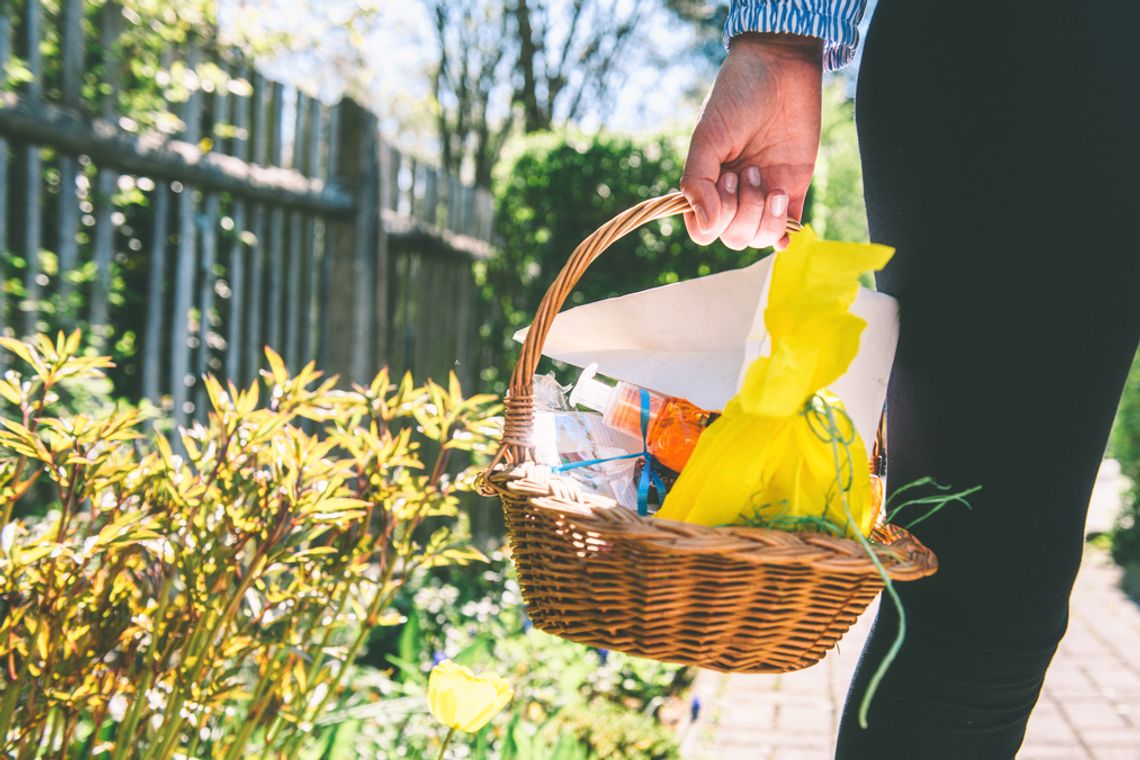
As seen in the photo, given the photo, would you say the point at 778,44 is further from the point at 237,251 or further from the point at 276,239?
the point at 276,239

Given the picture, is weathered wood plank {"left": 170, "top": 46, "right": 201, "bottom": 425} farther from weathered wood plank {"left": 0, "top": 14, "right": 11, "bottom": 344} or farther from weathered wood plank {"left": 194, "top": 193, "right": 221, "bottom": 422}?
weathered wood plank {"left": 0, "top": 14, "right": 11, "bottom": 344}

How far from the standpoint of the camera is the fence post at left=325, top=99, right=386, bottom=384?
139 inches

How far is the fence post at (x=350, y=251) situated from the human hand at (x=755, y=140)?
2.49 meters

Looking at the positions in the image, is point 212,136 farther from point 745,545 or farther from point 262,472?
point 745,545

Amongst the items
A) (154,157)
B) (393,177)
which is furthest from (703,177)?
(393,177)

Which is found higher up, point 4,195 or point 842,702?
point 4,195

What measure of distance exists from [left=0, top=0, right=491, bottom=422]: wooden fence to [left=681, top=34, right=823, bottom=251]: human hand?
5.79 feet

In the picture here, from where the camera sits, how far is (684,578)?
0.90 meters

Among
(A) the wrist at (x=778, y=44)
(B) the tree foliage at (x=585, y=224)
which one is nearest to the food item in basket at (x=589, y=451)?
(A) the wrist at (x=778, y=44)

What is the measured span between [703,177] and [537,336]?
0.92ft

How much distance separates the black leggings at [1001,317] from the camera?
939mm

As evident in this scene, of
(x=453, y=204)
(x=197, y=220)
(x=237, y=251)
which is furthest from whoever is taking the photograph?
(x=453, y=204)

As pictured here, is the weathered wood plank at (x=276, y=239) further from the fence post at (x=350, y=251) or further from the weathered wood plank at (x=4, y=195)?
the weathered wood plank at (x=4, y=195)

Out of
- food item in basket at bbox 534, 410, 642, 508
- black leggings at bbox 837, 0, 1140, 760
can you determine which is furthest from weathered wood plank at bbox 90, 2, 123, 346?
black leggings at bbox 837, 0, 1140, 760
